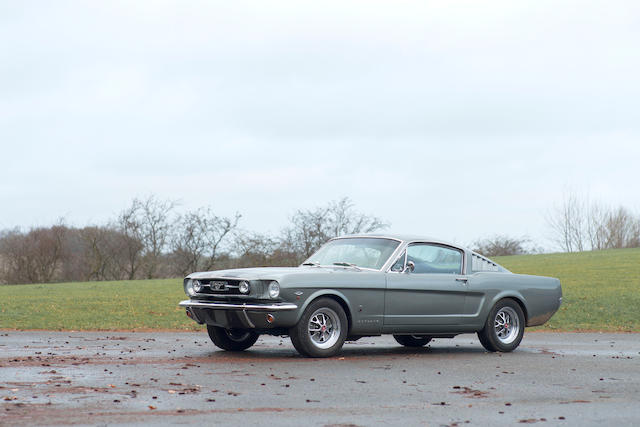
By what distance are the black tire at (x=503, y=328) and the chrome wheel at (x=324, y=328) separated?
8.97 feet

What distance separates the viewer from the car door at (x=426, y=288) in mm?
12344

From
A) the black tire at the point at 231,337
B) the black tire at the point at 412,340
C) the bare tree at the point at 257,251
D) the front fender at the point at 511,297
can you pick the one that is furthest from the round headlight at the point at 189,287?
the bare tree at the point at 257,251

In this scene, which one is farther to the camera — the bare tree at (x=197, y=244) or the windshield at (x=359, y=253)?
the bare tree at (x=197, y=244)

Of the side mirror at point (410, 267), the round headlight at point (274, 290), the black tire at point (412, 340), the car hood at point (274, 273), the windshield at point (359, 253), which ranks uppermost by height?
the windshield at point (359, 253)

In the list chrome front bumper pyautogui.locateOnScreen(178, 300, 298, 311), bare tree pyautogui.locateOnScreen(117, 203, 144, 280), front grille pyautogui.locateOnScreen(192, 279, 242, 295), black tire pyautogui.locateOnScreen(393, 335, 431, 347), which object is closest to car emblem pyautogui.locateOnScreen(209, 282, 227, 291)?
front grille pyautogui.locateOnScreen(192, 279, 242, 295)

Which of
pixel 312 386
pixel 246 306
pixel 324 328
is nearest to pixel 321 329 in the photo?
pixel 324 328

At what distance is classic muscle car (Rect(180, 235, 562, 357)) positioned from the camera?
37.3 ft

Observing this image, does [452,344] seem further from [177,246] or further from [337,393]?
[177,246]

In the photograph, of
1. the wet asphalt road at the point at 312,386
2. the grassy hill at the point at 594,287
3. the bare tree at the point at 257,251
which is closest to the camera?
the wet asphalt road at the point at 312,386

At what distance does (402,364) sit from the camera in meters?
11.2

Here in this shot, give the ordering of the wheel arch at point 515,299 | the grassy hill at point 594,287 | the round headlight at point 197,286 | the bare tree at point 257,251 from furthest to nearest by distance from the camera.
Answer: the bare tree at point 257,251, the grassy hill at point 594,287, the wheel arch at point 515,299, the round headlight at point 197,286

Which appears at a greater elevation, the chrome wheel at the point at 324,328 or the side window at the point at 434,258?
the side window at the point at 434,258

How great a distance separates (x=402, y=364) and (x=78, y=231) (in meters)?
52.7

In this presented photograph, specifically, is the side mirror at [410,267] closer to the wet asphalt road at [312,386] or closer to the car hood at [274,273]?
the car hood at [274,273]
